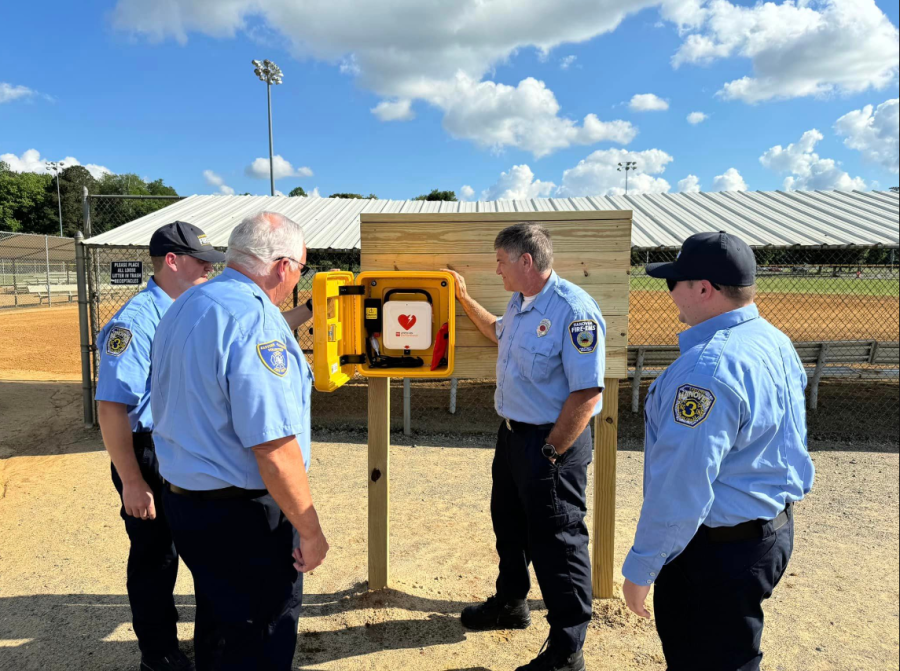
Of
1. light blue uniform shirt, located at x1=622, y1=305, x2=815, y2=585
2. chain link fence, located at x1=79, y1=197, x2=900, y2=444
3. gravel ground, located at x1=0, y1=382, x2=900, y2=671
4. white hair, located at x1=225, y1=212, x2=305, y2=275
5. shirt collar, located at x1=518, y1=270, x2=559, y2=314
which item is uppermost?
white hair, located at x1=225, y1=212, x2=305, y2=275

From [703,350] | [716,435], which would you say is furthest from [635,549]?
[703,350]

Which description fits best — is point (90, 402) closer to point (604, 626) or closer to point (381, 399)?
point (381, 399)

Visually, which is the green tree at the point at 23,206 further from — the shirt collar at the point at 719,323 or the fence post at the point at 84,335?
the shirt collar at the point at 719,323

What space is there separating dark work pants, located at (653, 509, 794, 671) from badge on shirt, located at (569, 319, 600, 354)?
99cm

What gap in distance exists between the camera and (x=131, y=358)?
90.0 inches

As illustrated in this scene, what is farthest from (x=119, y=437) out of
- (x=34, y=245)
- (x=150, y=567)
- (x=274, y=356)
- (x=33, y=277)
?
(x=33, y=277)

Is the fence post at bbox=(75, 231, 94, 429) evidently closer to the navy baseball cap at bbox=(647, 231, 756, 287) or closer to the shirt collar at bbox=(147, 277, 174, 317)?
the shirt collar at bbox=(147, 277, 174, 317)

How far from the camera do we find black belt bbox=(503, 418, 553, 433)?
2.56m

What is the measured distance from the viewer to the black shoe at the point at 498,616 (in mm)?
3012

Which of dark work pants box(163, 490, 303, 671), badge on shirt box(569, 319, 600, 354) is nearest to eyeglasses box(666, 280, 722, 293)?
badge on shirt box(569, 319, 600, 354)

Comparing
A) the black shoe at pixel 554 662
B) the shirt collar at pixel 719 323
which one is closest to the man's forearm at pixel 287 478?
the shirt collar at pixel 719 323

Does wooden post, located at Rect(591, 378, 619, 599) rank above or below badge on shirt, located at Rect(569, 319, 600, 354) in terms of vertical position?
below

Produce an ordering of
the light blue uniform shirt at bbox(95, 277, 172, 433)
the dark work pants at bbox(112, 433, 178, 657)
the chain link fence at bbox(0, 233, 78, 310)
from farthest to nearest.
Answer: the chain link fence at bbox(0, 233, 78, 310), the dark work pants at bbox(112, 433, 178, 657), the light blue uniform shirt at bbox(95, 277, 172, 433)

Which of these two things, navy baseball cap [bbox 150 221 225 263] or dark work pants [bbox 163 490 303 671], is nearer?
dark work pants [bbox 163 490 303 671]
